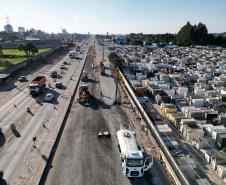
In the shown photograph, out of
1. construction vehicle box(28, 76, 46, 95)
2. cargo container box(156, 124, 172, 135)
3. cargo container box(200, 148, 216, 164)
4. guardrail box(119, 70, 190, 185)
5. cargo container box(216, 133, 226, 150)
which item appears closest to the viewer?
guardrail box(119, 70, 190, 185)

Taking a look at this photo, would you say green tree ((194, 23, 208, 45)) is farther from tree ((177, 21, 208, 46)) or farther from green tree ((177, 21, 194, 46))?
green tree ((177, 21, 194, 46))

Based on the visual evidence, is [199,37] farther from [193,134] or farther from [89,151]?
[89,151]

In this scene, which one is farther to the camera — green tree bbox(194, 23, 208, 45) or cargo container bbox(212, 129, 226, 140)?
green tree bbox(194, 23, 208, 45)

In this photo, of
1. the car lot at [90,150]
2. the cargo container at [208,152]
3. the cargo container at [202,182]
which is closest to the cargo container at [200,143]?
the cargo container at [208,152]

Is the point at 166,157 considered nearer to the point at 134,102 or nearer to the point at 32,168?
the point at 32,168

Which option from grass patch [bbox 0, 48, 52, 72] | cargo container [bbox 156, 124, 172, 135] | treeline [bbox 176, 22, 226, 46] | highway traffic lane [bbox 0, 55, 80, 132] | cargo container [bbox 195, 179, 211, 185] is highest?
treeline [bbox 176, 22, 226, 46]

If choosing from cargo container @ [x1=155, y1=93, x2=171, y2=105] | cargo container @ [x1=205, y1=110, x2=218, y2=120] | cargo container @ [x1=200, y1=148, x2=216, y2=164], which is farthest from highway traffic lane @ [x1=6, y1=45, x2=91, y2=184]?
cargo container @ [x1=205, y1=110, x2=218, y2=120]

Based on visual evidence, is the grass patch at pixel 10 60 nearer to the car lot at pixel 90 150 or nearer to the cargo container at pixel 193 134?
the car lot at pixel 90 150

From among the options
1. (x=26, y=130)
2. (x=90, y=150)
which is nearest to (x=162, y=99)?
(x=90, y=150)

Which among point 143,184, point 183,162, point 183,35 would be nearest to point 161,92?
point 183,162
